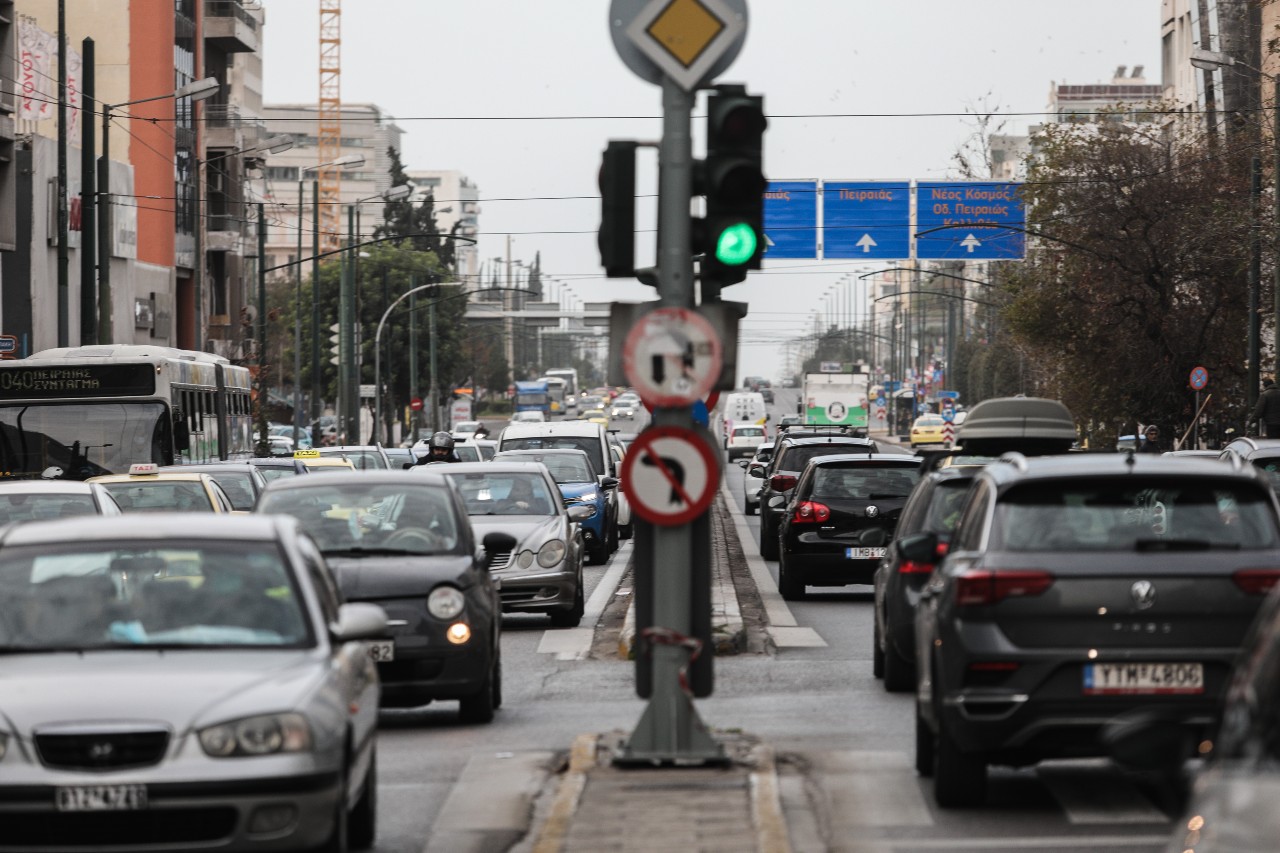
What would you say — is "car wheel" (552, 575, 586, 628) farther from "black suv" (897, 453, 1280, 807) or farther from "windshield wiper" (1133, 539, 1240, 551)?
"windshield wiper" (1133, 539, 1240, 551)

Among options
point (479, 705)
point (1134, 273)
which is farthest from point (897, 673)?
point (1134, 273)

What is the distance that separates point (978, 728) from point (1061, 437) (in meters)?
11.9

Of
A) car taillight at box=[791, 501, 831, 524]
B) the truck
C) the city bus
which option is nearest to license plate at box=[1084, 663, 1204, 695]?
car taillight at box=[791, 501, 831, 524]

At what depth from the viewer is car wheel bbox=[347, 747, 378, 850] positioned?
9172 mm

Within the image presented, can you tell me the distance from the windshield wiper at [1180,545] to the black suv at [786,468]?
20.5 meters

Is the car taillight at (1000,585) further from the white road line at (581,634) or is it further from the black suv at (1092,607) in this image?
the white road line at (581,634)

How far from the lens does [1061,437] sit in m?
21.4

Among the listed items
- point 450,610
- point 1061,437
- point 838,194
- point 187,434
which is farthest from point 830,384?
point 450,610

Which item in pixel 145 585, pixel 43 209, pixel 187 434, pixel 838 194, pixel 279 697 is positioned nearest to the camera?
pixel 279 697

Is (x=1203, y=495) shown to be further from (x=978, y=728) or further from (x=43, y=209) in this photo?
(x=43, y=209)

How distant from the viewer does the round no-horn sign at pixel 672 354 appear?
422 inches

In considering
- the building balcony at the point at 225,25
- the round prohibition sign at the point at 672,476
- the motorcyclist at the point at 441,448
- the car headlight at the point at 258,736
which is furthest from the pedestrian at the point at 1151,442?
the building balcony at the point at 225,25

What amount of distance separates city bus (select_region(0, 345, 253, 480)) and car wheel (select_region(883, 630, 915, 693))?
15.1 meters

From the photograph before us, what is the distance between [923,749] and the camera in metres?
11.2
